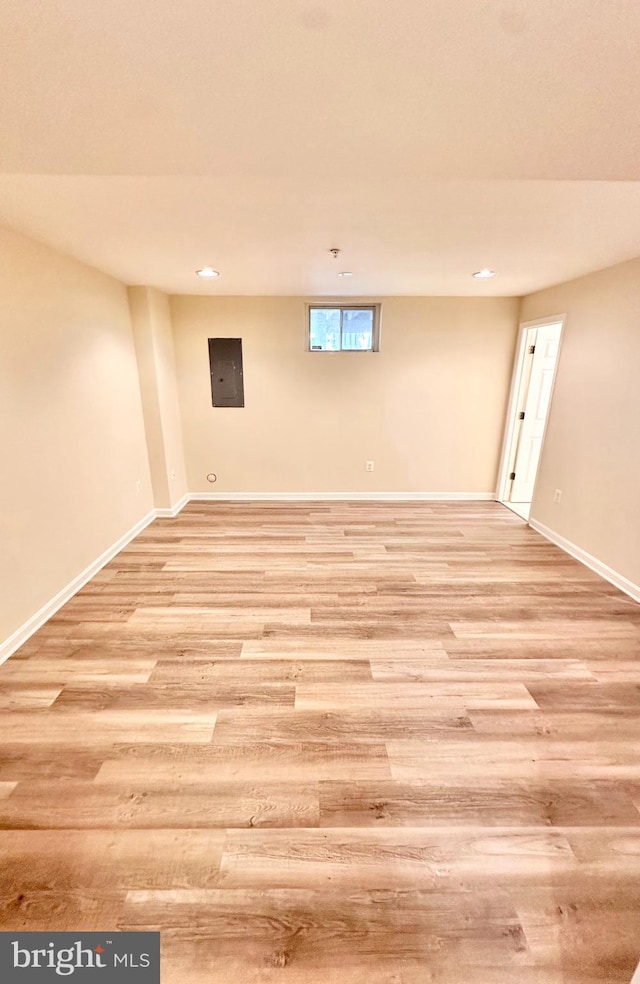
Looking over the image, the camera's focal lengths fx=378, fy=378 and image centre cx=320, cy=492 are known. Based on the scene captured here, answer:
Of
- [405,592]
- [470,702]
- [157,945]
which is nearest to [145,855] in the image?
[157,945]

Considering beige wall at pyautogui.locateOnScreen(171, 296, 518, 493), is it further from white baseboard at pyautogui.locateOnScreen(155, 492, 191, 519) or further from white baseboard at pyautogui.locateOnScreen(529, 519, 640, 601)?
white baseboard at pyautogui.locateOnScreen(529, 519, 640, 601)

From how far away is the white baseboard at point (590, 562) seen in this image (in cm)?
271

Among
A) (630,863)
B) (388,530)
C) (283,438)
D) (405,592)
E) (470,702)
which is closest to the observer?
(630,863)

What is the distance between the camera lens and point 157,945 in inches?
40.5

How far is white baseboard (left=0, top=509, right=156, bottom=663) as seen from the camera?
2111 mm

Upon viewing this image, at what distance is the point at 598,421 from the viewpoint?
3080mm

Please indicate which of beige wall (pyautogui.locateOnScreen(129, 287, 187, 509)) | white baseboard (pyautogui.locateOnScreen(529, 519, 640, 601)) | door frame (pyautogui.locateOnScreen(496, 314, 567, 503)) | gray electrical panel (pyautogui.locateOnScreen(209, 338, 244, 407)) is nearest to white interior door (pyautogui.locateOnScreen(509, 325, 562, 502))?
door frame (pyautogui.locateOnScreen(496, 314, 567, 503))

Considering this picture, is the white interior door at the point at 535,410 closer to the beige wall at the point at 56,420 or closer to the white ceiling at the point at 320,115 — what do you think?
the white ceiling at the point at 320,115

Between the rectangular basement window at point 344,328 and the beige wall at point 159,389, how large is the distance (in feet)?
5.11

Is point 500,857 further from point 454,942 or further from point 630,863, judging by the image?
point 630,863

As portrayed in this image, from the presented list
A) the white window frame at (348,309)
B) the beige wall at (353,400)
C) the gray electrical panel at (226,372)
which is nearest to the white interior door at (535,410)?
the beige wall at (353,400)

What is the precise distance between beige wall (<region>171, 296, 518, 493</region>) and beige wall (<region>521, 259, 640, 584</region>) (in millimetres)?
854

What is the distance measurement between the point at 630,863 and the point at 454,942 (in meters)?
0.65

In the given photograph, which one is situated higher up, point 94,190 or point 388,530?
point 94,190
